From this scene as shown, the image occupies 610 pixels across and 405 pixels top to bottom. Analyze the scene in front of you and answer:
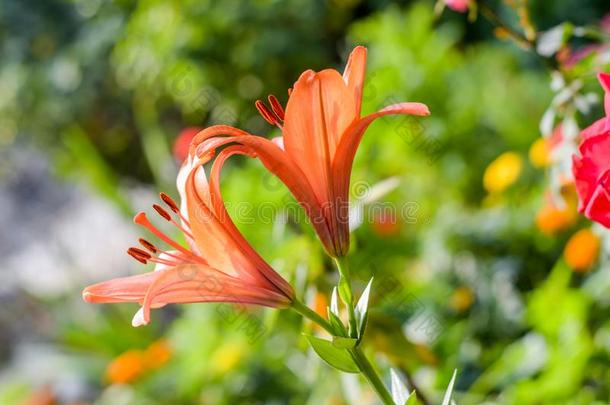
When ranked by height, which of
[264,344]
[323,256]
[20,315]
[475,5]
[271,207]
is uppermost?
[475,5]

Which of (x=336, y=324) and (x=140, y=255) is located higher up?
(x=140, y=255)

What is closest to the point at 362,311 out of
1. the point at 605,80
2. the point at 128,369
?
the point at 605,80

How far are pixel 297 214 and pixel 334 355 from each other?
0.69 metres

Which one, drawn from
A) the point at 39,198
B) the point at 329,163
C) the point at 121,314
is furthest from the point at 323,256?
the point at 39,198

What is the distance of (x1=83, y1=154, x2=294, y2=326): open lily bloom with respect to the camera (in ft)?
2.01

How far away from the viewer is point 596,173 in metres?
0.61

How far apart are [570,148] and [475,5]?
0.77 feet

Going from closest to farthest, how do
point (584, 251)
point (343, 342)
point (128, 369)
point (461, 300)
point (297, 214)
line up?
1. point (343, 342)
2. point (297, 214)
3. point (584, 251)
4. point (461, 300)
5. point (128, 369)

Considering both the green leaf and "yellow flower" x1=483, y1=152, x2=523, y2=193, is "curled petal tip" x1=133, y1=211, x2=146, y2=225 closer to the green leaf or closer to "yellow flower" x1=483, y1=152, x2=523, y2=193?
the green leaf

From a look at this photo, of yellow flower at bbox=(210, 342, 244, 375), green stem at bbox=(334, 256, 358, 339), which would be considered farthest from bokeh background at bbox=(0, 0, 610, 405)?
green stem at bbox=(334, 256, 358, 339)

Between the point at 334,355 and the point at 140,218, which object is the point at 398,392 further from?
the point at 140,218

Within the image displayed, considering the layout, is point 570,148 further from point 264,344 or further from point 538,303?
point 264,344

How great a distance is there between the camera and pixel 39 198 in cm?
498

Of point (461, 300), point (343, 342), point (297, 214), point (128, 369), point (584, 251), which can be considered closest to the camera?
point (343, 342)
